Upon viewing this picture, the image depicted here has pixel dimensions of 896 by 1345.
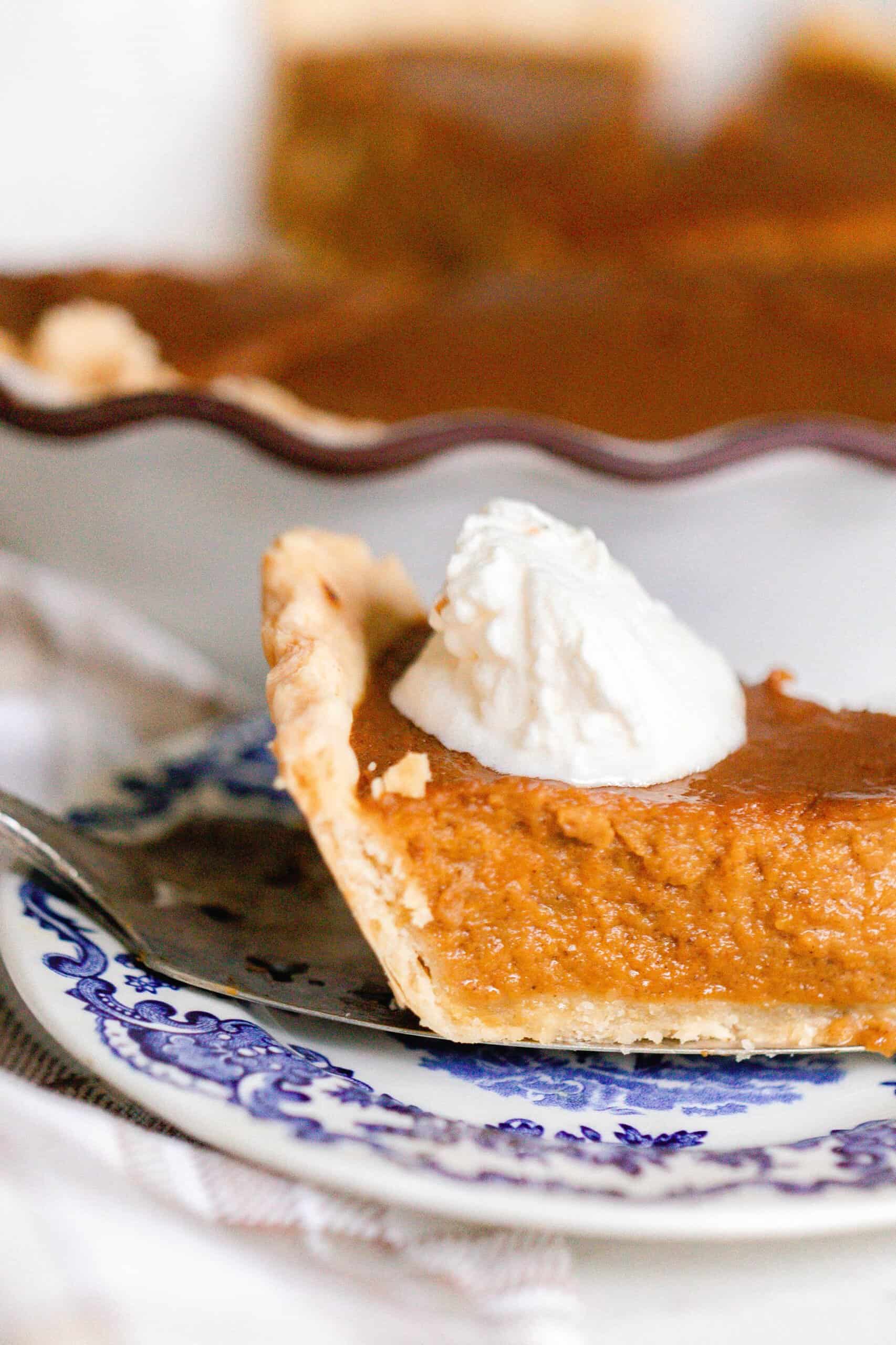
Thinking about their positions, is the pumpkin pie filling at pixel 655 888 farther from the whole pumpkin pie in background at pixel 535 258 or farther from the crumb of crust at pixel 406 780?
the whole pumpkin pie in background at pixel 535 258

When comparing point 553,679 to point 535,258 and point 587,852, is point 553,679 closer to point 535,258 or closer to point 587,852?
point 587,852

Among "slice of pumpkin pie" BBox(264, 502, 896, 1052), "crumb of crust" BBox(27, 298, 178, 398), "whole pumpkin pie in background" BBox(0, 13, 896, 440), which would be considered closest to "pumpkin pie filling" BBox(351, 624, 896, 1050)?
"slice of pumpkin pie" BBox(264, 502, 896, 1052)

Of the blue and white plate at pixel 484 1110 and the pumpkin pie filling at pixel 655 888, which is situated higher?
the pumpkin pie filling at pixel 655 888

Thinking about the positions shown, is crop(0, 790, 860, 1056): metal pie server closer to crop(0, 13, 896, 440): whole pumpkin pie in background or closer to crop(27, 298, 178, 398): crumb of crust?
crop(0, 13, 896, 440): whole pumpkin pie in background

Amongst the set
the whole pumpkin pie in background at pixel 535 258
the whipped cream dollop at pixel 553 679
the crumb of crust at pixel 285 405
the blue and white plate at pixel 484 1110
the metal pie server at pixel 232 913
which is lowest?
the blue and white plate at pixel 484 1110

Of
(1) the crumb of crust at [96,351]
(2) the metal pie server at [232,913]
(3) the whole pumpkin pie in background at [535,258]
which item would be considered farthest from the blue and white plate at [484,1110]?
(1) the crumb of crust at [96,351]

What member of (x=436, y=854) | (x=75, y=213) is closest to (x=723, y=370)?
(x=436, y=854)

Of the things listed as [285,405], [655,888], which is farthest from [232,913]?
[285,405]
